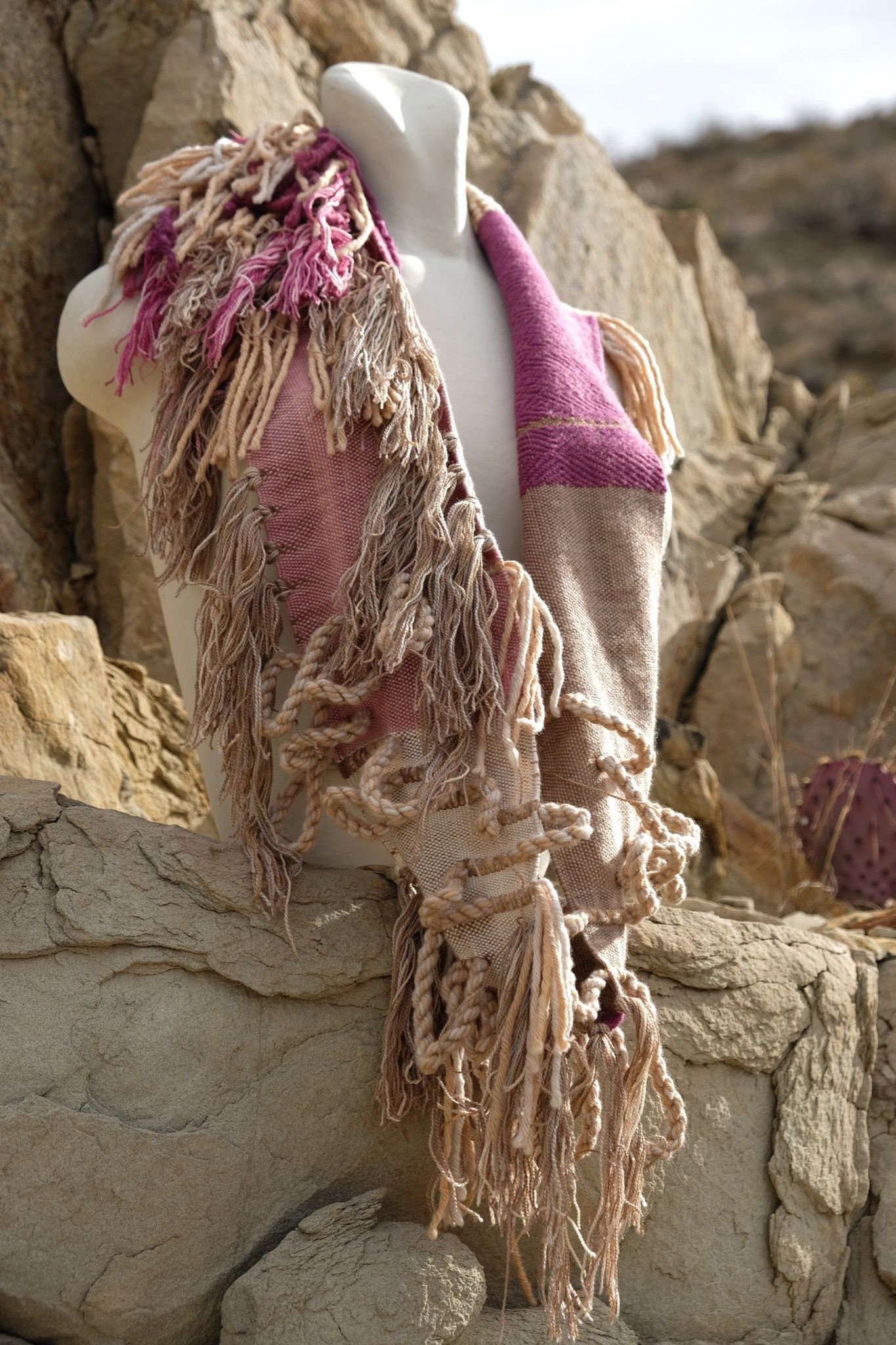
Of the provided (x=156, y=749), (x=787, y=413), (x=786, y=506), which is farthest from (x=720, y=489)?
(x=156, y=749)

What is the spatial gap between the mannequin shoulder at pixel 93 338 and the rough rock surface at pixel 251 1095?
0.50 m

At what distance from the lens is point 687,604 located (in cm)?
303

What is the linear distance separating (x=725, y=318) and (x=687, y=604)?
4.13 ft

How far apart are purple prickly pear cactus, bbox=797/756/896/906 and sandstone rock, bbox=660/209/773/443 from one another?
1528 mm

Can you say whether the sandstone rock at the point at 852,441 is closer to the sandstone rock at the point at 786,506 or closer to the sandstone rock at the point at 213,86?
the sandstone rock at the point at 786,506

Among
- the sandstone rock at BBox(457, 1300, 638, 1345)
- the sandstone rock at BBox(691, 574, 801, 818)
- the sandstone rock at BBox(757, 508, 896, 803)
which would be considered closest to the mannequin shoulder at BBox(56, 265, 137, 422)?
the sandstone rock at BBox(457, 1300, 638, 1345)

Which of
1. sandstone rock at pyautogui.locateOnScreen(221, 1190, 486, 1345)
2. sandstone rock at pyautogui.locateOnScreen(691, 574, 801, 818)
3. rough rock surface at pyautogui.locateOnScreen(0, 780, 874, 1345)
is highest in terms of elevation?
sandstone rock at pyautogui.locateOnScreen(691, 574, 801, 818)

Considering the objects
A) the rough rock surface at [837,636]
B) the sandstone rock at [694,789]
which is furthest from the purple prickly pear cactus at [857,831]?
the rough rock surface at [837,636]

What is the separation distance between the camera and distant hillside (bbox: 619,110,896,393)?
9.89 metres

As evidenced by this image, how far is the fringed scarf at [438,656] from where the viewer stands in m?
1.29

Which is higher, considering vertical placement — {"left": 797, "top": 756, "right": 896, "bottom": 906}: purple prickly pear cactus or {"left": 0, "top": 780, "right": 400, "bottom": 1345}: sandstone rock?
{"left": 797, "top": 756, "right": 896, "bottom": 906}: purple prickly pear cactus

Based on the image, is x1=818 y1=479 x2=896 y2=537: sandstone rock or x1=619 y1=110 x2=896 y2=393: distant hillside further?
x1=619 y1=110 x2=896 y2=393: distant hillside

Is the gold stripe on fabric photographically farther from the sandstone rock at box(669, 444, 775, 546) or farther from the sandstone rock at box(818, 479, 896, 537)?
the sandstone rock at box(818, 479, 896, 537)

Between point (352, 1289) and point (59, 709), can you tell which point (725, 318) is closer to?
point (59, 709)
